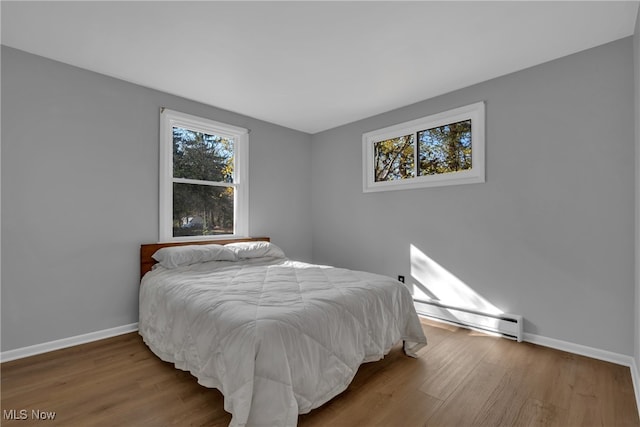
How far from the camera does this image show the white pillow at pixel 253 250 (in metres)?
3.29

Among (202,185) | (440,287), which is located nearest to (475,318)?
(440,287)

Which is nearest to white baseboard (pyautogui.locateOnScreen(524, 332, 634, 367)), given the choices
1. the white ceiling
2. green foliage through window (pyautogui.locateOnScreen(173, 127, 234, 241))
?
the white ceiling

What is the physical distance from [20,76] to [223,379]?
2.91 metres

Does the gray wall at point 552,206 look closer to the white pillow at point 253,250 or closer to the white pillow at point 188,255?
the white pillow at point 253,250

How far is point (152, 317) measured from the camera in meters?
2.47

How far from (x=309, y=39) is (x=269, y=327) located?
82.4 inches

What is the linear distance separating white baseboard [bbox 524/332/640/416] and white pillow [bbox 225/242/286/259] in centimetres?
264

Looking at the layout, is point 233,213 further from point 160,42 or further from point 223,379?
point 223,379

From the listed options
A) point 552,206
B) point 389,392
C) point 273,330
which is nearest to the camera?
point 273,330

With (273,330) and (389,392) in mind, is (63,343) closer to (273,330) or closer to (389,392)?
(273,330)

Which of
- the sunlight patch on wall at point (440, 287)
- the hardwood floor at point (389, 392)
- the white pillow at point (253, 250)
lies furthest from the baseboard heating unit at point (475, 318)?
the white pillow at point (253, 250)

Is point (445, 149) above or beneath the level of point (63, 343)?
above

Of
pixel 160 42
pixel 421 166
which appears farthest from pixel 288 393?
pixel 421 166

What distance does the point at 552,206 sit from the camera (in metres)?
2.56
